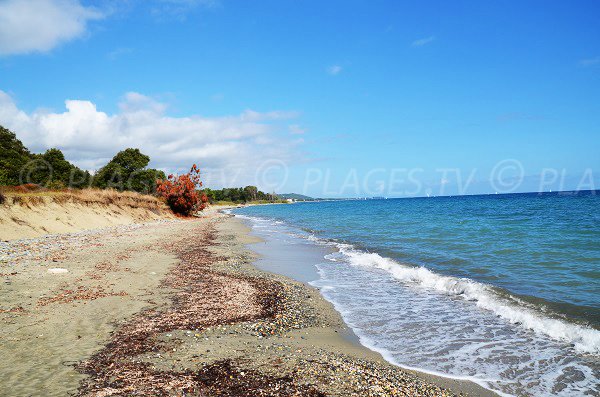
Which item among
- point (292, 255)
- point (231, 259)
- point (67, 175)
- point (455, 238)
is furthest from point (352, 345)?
point (67, 175)

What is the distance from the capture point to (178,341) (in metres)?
7.41

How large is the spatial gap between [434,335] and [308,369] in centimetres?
420

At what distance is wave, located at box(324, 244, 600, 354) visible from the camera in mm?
8656

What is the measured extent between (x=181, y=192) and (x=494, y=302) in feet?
192

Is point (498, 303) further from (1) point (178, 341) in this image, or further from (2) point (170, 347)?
(2) point (170, 347)

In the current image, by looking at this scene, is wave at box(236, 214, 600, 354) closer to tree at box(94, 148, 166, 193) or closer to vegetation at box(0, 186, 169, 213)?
vegetation at box(0, 186, 169, 213)

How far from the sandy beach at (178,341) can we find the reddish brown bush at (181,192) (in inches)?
1965

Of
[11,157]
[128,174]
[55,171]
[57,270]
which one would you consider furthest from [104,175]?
[57,270]

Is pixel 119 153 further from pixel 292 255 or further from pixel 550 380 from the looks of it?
pixel 550 380

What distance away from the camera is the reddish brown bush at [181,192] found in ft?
205

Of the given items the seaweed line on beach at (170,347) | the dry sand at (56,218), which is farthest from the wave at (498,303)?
the dry sand at (56,218)

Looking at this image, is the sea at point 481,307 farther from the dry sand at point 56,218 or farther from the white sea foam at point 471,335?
the dry sand at point 56,218

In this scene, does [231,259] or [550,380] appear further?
[231,259]

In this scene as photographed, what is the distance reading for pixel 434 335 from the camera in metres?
9.00
